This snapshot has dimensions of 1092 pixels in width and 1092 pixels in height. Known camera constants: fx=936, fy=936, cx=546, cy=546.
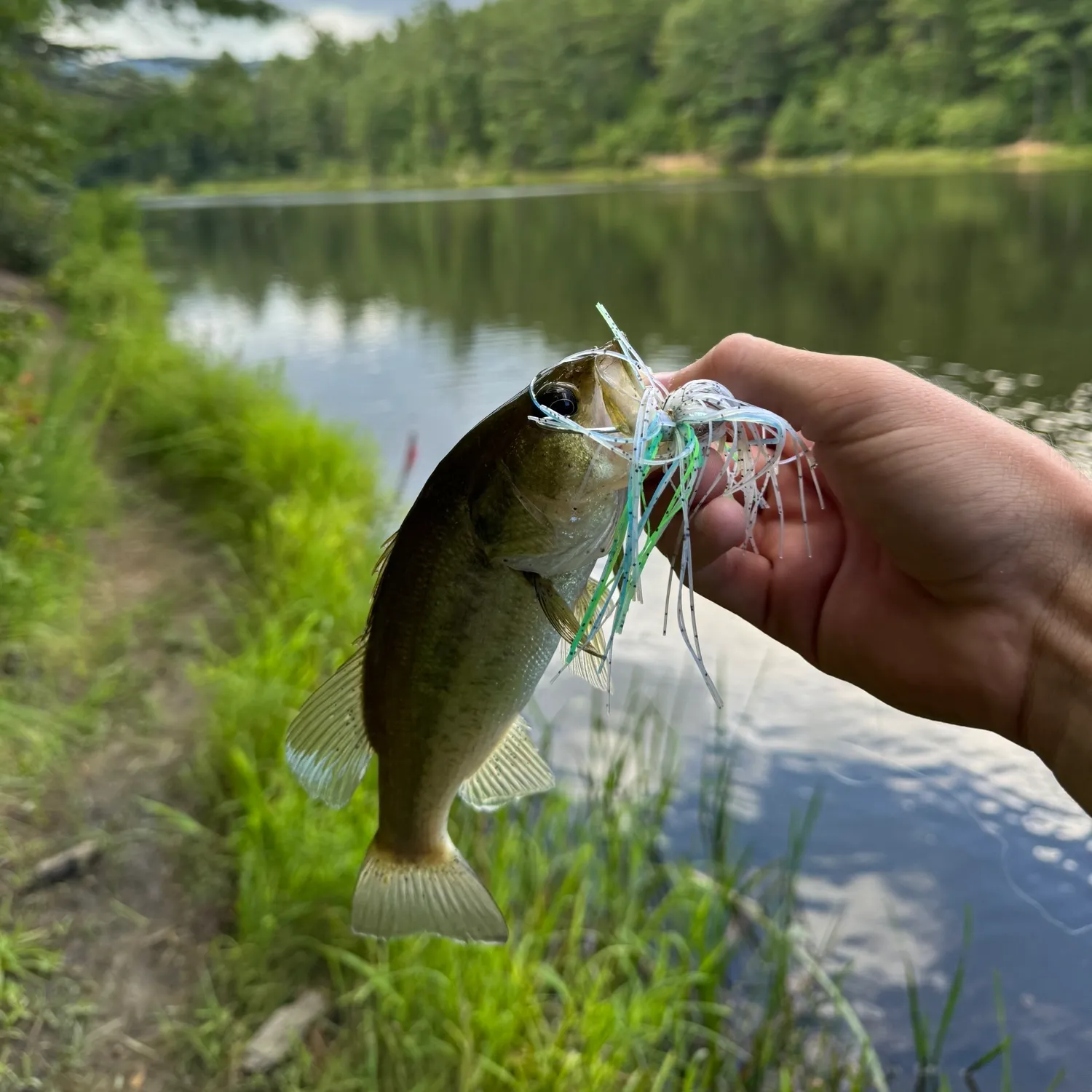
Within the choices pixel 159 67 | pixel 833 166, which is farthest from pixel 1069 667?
pixel 833 166

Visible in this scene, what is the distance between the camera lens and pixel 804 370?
1.72 m

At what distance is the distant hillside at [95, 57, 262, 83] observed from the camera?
1412 cm

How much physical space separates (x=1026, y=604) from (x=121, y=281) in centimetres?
1464

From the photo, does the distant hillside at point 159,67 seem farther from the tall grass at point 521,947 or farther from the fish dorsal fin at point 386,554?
the fish dorsal fin at point 386,554

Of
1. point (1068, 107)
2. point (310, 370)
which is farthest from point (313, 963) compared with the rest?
point (1068, 107)

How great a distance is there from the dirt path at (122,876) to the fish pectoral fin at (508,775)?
1.99 m

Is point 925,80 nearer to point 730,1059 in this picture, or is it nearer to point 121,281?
point 121,281

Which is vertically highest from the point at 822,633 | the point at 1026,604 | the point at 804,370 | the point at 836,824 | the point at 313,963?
the point at 804,370

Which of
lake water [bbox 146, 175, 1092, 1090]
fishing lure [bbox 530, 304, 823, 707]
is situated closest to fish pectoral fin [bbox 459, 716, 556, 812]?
fishing lure [bbox 530, 304, 823, 707]

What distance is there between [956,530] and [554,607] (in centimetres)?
76

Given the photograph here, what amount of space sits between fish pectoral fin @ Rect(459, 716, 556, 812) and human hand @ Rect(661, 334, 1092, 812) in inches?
18.5

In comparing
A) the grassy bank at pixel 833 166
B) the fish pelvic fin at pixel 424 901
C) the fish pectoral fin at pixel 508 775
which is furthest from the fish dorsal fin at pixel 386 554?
the grassy bank at pixel 833 166

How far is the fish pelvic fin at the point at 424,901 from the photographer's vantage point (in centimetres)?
160

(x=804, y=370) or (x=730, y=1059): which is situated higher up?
(x=804, y=370)
